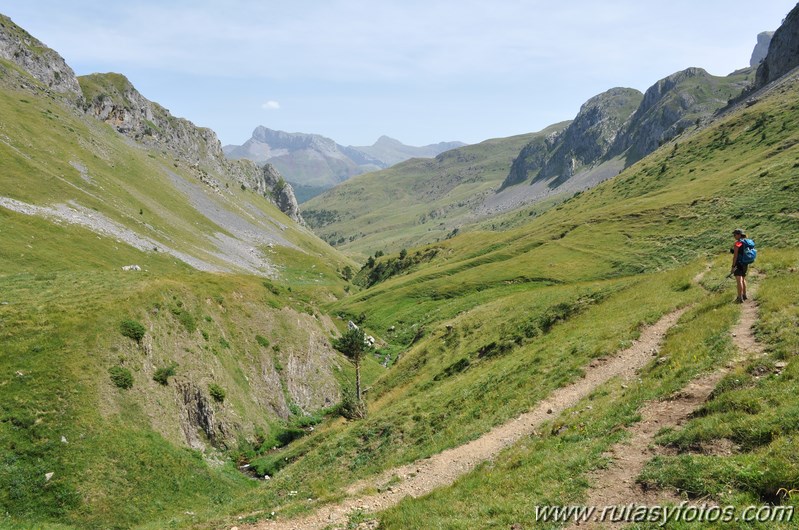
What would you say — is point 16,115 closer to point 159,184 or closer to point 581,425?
point 159,184

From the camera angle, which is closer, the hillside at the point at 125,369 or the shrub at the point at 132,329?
the hillside at the point at 125,369

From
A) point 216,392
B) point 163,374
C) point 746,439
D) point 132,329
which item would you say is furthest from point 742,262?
point 132,329

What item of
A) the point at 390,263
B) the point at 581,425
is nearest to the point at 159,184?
the point at 390,263

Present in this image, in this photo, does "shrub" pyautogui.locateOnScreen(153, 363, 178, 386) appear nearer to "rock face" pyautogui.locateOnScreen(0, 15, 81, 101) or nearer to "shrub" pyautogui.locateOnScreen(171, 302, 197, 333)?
"shrub" pyautogui.locateOnScreen(171, 302, 197, 333)

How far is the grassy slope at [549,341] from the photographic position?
52.0ft

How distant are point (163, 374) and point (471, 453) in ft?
Answer: 83.4

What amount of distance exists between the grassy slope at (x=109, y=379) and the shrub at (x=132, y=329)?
0.45 meters

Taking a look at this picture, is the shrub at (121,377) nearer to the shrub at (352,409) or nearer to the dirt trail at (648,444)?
the shrub at (352,409)

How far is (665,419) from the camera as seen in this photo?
15.9 metres

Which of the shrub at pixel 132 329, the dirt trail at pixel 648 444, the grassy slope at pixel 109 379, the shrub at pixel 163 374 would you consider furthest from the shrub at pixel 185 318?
the dirt trail at pixel 648 444

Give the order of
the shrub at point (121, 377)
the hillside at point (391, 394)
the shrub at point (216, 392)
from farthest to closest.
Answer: the shrub at point (216, 392) → the shrub at point (121, 377) → the hillside at point (391, 394)

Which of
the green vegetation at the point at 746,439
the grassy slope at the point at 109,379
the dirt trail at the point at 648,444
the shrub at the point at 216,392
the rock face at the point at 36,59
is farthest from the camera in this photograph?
the rock face at the point at 36,59

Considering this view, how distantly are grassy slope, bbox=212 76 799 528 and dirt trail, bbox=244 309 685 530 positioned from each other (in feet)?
3.18

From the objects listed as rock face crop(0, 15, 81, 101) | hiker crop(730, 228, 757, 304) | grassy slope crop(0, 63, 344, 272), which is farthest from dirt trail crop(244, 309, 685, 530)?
rock face crop(0, 15, 81, 101)
